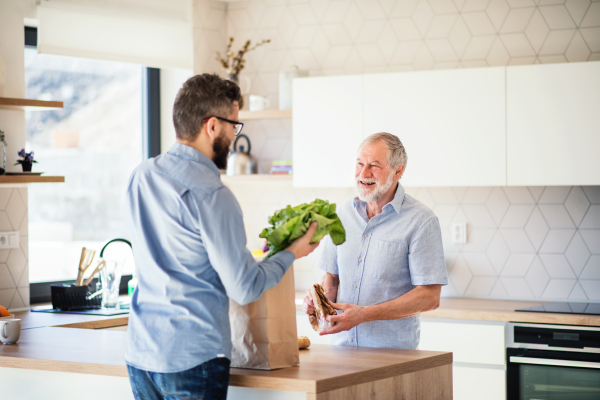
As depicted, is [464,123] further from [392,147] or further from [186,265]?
[186,265]

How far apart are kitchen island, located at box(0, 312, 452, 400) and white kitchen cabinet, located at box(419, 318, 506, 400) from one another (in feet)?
4.29

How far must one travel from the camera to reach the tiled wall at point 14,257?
3.50m

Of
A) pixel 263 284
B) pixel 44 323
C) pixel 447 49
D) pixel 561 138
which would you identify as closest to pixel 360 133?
pixel 447 49

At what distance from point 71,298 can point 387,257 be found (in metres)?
1.81

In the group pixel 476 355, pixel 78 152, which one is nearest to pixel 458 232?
pixel 476 355

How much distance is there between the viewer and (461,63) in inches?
159

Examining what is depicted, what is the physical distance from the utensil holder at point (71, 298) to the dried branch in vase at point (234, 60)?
1.64m

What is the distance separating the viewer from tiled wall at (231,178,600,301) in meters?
3.79

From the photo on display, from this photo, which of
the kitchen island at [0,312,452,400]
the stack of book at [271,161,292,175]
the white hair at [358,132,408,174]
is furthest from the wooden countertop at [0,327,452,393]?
the stack of book at [271,161,292,175]

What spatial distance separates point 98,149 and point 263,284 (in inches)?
114

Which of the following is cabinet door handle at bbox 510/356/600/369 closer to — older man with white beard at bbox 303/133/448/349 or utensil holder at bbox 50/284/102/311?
older man with white beard at bbox 303/133/448/349

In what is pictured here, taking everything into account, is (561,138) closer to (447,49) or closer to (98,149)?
(447,49)

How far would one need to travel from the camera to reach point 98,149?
4.24 meters

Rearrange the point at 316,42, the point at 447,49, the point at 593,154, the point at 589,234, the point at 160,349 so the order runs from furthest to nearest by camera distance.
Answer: the point at 316,42
the point at 447,49
the point at 589,234
the point at 593,154
the point at 160,349
